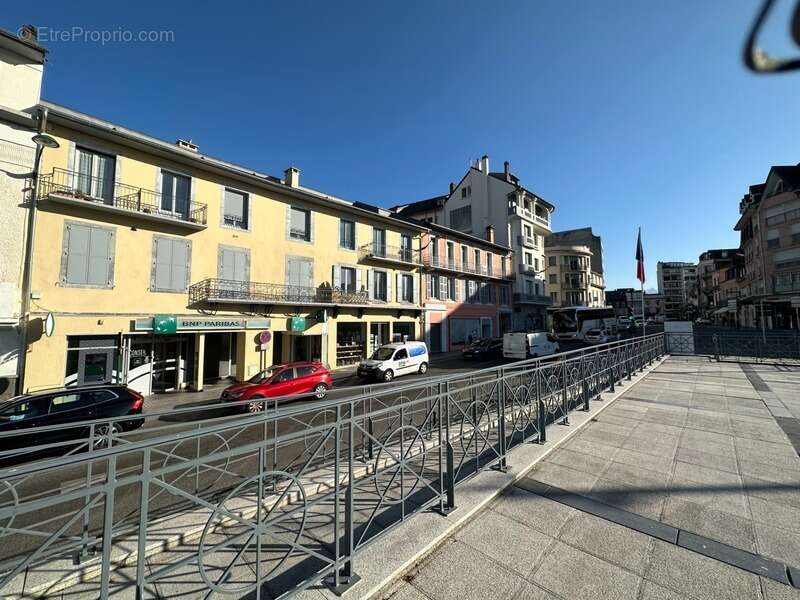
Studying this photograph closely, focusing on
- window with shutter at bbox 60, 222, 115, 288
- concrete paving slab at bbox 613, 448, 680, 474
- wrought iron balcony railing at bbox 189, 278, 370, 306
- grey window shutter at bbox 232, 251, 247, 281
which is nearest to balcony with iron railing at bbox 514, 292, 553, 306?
wrought iron balcony railing at bbox 189, 278, 370, 306

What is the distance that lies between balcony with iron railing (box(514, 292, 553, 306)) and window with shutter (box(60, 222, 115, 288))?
3105 cm

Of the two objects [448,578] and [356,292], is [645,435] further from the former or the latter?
[356,292]

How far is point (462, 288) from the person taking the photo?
28.2 m

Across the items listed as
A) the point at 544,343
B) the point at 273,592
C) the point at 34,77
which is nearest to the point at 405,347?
the point at 544,343

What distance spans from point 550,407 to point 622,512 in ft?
9.57

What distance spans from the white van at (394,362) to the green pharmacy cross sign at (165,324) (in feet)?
26.1

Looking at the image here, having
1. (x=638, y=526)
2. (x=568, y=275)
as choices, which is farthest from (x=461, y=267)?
(x=568, y=275)

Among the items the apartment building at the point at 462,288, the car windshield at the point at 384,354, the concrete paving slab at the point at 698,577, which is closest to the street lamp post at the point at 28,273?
the car windshield at the point at 384,354

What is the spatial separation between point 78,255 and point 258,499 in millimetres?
14817

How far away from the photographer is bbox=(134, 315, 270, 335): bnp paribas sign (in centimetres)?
1315

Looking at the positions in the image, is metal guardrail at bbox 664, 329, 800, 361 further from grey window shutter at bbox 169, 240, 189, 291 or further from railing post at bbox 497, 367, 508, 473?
grey window shutter at bbox 169, 240, 189, 291

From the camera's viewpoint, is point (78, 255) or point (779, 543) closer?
point (779, 543)

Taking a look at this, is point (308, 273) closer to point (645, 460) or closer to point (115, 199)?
point (115, 199)

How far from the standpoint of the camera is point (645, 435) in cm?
579
